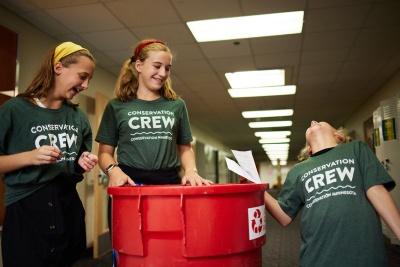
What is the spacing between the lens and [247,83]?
550 centimetres

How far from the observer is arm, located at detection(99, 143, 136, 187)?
3.48 ft

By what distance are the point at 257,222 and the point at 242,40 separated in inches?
119

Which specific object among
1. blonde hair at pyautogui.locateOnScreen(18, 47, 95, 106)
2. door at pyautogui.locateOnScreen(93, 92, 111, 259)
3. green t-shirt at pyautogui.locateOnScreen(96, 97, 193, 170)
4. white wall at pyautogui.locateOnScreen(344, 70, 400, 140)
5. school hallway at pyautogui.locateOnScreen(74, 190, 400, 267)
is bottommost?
school hallway at pyautogui.locateOnScreen(74, 190, 400, 267)

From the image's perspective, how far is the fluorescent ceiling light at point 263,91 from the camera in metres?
5.84

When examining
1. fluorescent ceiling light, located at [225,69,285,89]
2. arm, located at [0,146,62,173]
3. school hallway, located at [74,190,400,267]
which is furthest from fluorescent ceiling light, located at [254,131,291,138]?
arm, located at [0,146,62,173]

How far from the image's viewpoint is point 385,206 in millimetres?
1266

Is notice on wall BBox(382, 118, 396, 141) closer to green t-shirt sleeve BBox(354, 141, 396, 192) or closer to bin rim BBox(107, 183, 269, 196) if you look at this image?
green t-shirt sleeve BBox(354, 141, 396, 192)

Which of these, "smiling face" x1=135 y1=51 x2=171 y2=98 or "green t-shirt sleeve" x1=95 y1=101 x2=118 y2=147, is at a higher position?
"smiling face" x1=135 y1=51 x2=171 y2=98

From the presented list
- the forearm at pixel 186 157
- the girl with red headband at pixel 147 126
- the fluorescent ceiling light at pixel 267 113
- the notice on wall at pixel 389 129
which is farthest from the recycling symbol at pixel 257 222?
the fluorescent ceiling light at pixel 267 113

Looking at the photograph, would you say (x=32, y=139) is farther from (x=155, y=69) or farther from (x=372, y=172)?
(x=372, y=172)

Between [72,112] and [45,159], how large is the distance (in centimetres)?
30

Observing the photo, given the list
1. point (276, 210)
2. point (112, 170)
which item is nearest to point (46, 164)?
point (112, 170)

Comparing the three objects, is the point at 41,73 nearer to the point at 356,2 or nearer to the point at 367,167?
the point at 367,167

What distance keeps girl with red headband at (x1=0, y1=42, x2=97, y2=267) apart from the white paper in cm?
47
